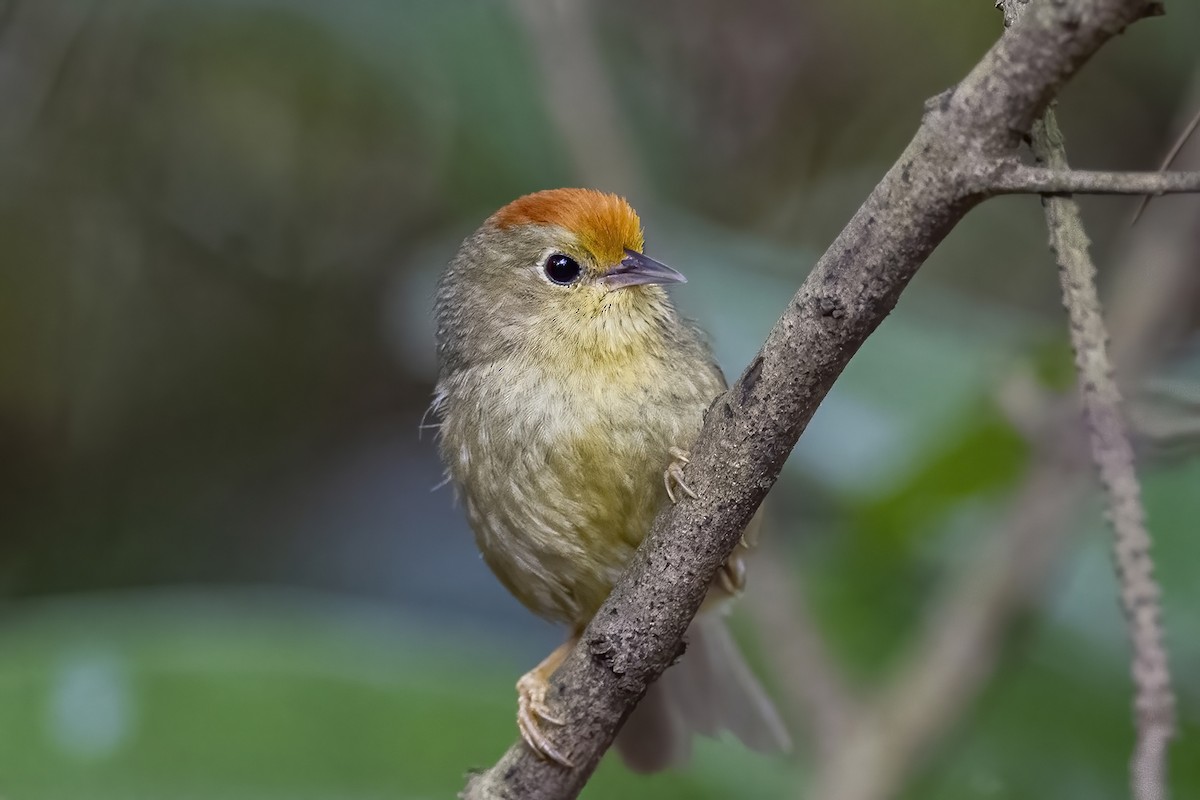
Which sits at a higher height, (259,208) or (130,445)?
(259,208)

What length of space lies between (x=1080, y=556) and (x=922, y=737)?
929 mm

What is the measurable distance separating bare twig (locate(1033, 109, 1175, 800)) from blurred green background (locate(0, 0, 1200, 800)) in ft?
7.05

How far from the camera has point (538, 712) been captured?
2688mm

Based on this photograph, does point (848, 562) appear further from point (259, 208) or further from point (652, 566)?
point (259, 208)

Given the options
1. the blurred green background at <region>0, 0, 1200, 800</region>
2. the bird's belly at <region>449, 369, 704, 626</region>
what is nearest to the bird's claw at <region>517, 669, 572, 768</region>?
the bird's belly at <region>449, 369, 704, 626</region>

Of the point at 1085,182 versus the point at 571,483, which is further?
the point at 571,483

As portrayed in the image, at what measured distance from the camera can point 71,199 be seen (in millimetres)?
4961

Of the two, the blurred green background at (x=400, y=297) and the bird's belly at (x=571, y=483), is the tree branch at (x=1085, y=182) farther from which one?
the blurred green background at (x=400, y=297)

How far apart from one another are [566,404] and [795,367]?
1.02 metres

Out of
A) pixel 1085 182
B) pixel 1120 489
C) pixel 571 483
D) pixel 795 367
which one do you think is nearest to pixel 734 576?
pixel 571 483

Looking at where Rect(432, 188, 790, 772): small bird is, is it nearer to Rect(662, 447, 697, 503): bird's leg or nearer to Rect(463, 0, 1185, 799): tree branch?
Rect(662, 447, 697, 503): bird's leg

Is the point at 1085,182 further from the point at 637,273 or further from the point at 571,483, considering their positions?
the point at 637,273

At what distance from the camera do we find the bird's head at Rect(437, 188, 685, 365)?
119 inches

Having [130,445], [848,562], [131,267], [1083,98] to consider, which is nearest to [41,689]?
[130,445]
